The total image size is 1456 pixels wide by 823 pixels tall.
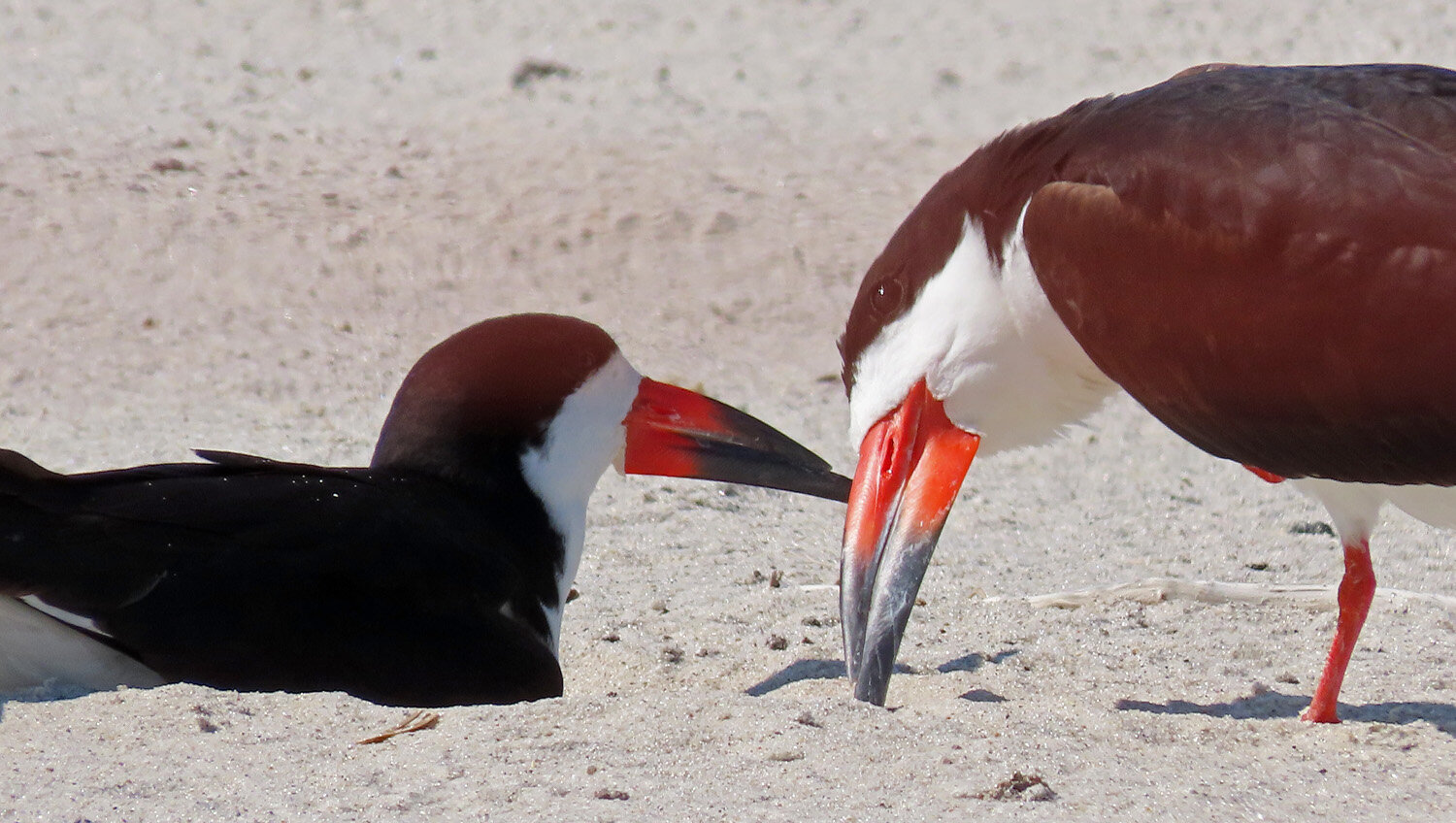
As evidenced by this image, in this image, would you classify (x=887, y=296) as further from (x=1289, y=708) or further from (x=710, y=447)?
(x=1289, y=708)

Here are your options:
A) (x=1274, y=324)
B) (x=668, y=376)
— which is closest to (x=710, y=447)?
(x=1274, y=324)

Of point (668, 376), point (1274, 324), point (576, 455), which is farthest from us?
point (668, 376)

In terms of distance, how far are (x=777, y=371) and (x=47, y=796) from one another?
4.96 m

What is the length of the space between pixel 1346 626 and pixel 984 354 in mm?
1123

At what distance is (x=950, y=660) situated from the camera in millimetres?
4625

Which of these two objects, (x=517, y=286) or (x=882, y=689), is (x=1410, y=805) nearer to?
(x=882, y=689)

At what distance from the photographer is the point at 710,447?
5145 mm

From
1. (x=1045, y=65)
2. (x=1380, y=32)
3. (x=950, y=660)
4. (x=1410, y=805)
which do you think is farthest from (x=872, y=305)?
(x=1380, y=32)

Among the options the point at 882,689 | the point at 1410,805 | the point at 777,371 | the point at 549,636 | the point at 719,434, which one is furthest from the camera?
the point at 777,371

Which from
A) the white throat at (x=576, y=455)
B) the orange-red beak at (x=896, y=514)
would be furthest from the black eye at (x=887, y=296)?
the white throat at (x=576, y=455)

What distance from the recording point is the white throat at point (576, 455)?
476 cm

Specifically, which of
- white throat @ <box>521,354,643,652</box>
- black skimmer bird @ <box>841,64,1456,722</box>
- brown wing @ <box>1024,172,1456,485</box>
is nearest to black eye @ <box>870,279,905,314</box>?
black skimmer bird @ <box>841,64,1456,722</box>

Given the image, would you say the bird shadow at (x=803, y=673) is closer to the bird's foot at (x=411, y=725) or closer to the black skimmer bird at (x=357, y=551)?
the black skimmer bird at (x=357, y=551)

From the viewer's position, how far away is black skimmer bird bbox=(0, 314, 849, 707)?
3.94 metres
